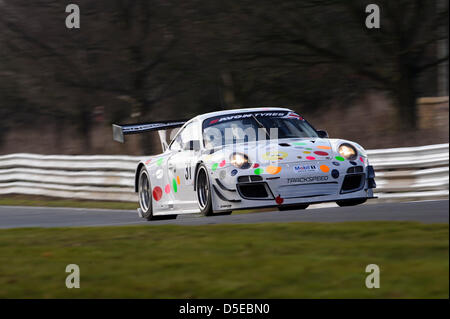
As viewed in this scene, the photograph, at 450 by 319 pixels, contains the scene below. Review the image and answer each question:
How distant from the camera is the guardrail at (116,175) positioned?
12797 mm

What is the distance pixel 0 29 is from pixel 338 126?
30.9 feet

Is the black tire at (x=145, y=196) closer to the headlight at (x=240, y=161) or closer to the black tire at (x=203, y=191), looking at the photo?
the black tire at (x=203, y=191)

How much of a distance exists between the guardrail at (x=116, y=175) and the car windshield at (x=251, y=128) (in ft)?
8.04

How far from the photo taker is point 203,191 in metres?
10.3

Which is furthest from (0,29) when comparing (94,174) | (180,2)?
(94,174)

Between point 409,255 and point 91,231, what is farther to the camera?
point 91,231

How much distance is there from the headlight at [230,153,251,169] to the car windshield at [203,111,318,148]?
0.80 meters

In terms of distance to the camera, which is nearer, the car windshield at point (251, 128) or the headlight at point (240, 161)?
the headlight at point (240, 161)

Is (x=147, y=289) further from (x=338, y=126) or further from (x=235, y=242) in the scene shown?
(x=338, y=126)

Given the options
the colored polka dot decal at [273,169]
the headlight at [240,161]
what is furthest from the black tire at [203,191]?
the colored polka dot decal at [273,169]

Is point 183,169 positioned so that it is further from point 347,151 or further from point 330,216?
point 330,216

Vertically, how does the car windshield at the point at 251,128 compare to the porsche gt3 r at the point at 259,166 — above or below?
above

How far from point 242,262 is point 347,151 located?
355 centimetres

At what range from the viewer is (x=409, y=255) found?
21.2 ft
